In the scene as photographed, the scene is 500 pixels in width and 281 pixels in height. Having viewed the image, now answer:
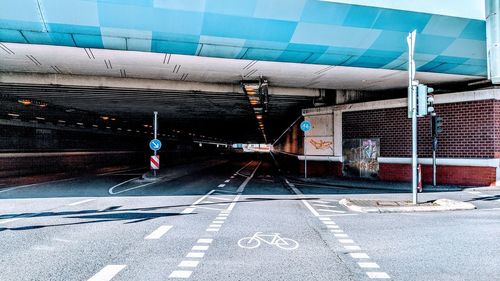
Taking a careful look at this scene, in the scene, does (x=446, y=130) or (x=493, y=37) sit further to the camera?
(x=446, y=130)

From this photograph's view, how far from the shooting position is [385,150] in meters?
16.9

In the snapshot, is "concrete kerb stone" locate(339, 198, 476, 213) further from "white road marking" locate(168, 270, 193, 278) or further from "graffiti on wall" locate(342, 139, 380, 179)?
"graffiti on wall" locate(342, 139, 380, 179)

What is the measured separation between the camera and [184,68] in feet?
44.8

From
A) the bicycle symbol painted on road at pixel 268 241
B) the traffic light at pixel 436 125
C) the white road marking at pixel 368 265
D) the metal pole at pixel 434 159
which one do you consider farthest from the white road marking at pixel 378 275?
the metal pole at pixel 434 159

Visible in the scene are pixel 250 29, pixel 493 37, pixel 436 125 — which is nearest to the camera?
pixel 250 29

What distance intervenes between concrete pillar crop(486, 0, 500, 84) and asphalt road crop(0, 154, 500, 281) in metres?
5.18

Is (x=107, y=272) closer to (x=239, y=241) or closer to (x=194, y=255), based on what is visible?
(x=194, y=255)

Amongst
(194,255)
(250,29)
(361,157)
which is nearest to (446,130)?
(361,157)

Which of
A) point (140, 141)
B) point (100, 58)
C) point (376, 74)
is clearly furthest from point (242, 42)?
point (140, 141)

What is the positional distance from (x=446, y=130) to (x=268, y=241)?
499 inches

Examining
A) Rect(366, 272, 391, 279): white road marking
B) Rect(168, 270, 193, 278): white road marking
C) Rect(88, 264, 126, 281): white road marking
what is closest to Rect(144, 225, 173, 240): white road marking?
Rect(88, 264, 126, 281): white road marking

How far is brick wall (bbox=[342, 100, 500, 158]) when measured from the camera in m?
13.8

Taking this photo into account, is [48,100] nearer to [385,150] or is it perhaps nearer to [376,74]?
[376,74]

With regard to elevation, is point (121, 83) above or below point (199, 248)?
above
